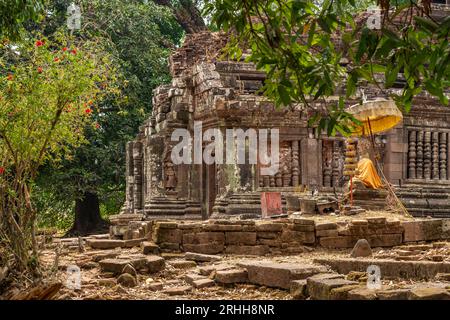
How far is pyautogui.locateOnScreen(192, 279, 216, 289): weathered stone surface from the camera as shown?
7246 millimetres

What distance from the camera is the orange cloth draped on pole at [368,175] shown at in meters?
11.9

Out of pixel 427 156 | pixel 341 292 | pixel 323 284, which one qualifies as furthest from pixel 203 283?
pixel 427 156

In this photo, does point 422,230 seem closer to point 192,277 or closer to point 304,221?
point 304,221

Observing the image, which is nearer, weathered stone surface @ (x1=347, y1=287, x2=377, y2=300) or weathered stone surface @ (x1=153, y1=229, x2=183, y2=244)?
weathered stone surface @ (x1=347, y1=287, x2=377, y2=300)

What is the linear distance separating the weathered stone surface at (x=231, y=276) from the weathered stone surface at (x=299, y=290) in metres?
0.96

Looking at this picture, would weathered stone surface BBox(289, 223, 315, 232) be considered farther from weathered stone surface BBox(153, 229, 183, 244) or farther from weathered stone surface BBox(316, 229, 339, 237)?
weathered stone surface BBox(153, 229, 183, 244)

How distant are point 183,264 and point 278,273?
1927 mm

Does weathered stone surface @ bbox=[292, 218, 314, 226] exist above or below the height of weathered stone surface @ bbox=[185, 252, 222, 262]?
above

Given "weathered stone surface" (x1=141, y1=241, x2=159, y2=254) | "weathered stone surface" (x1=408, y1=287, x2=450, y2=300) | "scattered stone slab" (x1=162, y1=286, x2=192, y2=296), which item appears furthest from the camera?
"weathered stone surface" (x1=141, y1=241, x2=159, y2=254)

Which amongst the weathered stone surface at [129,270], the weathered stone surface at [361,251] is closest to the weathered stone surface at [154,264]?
the weathered stone surface at [129,270]

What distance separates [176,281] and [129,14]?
1531 cm

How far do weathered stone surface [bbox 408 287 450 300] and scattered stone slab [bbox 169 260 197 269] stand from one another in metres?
3.77

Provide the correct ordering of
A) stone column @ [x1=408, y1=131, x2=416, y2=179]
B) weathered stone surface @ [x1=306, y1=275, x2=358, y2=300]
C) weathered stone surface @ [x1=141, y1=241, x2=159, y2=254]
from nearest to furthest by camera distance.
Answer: weathered stone surface @ [x1=306, y1=275, x2=358, y2=300] < weathered stone surface @ [x1=141, y1=241, x2=159, y2=254] < stone column @ [x1=408, y1=131, x2=416, y2=179]

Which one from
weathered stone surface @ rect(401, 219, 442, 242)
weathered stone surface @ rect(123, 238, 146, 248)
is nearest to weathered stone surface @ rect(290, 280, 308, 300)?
weathered stone surface @ rect(401, 219, 442, 242)
